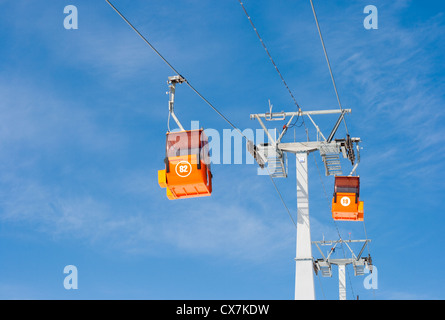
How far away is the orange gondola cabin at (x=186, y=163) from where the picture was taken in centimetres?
1133

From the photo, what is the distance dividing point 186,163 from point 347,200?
929 centimetres

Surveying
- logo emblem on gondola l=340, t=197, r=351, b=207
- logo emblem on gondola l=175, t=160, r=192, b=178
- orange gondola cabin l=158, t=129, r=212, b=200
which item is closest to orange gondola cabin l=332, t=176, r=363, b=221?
logo emblem on gondola l=340, t=197, r=351, b=207

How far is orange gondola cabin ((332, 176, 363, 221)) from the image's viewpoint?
19250 mm

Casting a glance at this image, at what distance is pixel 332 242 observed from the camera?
34.8 meters

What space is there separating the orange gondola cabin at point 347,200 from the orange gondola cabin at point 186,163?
28.5 ft

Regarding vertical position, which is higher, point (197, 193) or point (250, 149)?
point (250, 149)

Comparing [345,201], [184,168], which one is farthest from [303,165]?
[184,168]

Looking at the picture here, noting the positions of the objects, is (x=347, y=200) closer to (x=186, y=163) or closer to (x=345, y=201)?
(x=345, y=201)

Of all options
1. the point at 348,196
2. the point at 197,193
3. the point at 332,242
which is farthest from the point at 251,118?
the point at 332,242

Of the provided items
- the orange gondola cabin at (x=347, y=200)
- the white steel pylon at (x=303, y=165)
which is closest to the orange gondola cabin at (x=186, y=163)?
the white steel pylon at (x=303, y=165)

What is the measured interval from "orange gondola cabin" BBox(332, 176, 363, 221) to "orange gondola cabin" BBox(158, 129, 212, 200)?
8.70m
